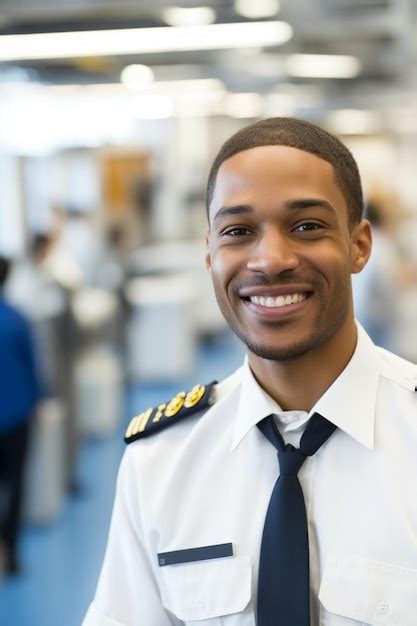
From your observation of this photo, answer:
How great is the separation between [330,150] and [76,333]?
166 inches

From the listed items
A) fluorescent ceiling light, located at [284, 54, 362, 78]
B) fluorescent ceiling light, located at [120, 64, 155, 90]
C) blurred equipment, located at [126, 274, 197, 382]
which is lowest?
blurred equipment, located at [126, 274, 197, 382]

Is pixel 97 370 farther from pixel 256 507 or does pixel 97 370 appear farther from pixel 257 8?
pixel 256 507

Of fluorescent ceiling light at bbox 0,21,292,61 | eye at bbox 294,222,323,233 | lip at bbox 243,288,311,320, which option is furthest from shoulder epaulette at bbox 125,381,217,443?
fluorescent ceiling light at bbox 0,21,292,61

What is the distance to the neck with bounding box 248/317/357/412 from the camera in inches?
50.5

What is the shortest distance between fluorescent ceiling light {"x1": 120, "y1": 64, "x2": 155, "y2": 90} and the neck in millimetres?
5902

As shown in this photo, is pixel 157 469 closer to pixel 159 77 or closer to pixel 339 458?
pixel 339 458

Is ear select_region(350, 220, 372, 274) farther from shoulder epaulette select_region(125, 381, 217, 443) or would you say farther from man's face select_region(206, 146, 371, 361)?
shoulder epaulette select_region(125, 381, 217, 443)

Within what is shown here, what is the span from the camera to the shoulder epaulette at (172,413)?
4.71 ft

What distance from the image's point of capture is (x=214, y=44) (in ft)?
15.9

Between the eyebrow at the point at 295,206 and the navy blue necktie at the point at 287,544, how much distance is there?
1.03 feet

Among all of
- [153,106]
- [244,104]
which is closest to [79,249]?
[153,106]

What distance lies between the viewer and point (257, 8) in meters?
4.45

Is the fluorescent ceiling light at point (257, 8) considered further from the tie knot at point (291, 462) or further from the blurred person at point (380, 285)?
the tie knot at point (291, 462)

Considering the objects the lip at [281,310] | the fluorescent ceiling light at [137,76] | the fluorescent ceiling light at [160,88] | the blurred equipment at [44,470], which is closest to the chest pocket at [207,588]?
the lip at [281,310]
